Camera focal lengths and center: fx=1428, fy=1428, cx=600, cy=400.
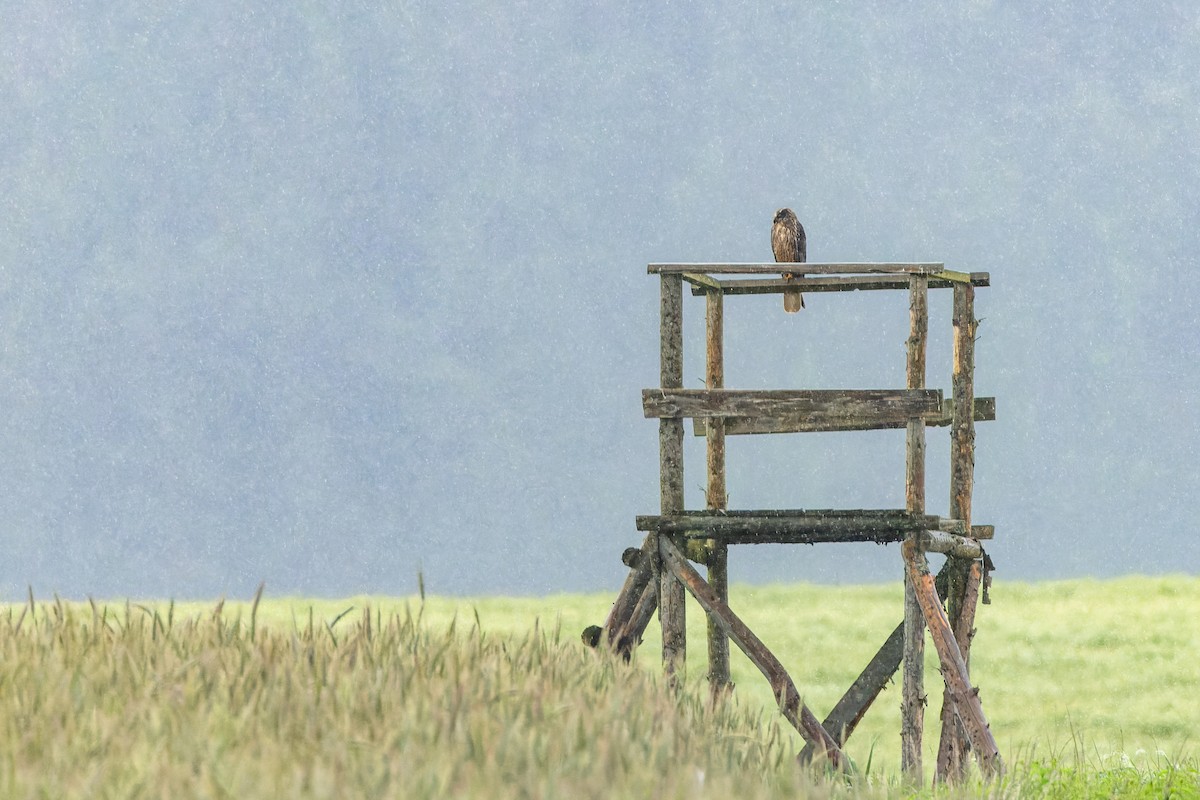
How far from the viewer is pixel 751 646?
12.1 meters

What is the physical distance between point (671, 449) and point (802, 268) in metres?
1.86

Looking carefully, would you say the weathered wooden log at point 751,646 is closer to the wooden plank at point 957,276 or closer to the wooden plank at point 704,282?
the wooden plank at point 704,282

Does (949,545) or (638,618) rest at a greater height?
(949,545)

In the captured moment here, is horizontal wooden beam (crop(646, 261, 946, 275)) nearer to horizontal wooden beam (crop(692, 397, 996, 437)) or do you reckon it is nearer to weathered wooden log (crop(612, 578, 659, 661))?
horizontal wooden beam (crop(692, 397, 996, 437))

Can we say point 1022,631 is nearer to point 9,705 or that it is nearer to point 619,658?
point 619,658

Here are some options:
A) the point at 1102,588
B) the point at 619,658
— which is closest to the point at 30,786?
the point at 619,658

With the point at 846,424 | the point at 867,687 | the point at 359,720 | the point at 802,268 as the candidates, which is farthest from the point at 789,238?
the point at 359,720

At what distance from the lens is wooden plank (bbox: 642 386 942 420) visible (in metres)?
11.8

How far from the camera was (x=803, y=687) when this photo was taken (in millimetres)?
20375

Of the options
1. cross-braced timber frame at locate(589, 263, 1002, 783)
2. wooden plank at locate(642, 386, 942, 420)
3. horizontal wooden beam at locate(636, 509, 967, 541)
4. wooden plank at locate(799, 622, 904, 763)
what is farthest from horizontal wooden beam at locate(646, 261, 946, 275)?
wooden plank at locate(799, 622, 904, 763)

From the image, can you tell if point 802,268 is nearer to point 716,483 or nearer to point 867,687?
point 716,483

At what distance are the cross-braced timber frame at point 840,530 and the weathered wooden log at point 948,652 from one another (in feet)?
0.03

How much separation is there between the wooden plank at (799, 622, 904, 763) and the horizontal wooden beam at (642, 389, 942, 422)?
213cm

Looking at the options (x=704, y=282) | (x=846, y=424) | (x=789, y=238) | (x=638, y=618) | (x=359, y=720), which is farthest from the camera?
(x=789, y=238)
